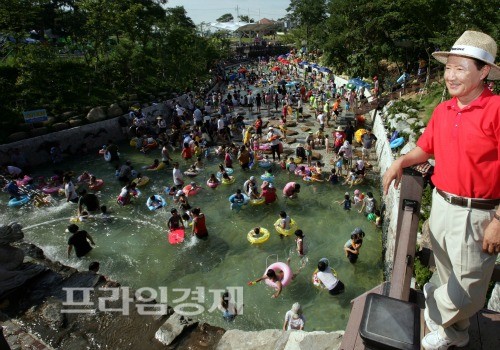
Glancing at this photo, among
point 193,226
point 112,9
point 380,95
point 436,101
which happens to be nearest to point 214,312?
point 193,226

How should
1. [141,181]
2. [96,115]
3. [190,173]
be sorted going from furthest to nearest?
1. [96,115]
2. [190,173]
3. [141,181]

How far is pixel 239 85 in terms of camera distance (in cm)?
4194

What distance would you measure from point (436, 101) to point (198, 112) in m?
15.9

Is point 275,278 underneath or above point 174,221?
underneath

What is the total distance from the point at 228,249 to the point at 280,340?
7235 millimetres

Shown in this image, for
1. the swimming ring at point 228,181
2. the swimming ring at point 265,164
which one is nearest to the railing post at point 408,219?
the swimming ring at point 228,181

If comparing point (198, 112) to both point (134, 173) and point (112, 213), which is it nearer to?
point (134, 173)

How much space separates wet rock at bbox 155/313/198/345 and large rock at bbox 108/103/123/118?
2165 cm

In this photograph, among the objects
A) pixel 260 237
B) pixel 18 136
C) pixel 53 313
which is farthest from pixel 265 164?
pixel 18 136

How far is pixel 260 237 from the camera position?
11.7 m

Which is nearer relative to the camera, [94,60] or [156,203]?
[156,203]

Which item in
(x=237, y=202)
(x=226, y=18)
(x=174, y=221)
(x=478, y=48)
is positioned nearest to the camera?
(x=478, y=48)

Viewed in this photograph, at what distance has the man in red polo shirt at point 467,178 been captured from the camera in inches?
93.1

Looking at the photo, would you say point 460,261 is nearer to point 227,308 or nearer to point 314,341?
point 314,341
